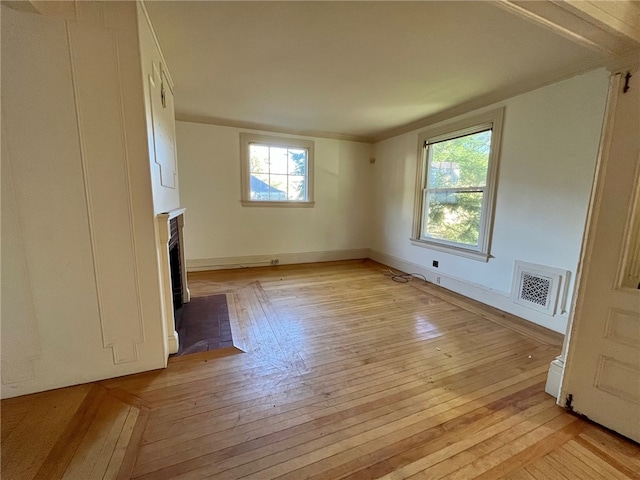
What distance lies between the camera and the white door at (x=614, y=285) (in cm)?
129

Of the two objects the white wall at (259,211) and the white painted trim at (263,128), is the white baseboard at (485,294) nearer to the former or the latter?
the white wall at (259,211)

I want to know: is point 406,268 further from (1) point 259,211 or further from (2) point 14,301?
(2) point 14,301

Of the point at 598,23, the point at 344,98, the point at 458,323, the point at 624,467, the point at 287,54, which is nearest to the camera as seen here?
the point at 598,23

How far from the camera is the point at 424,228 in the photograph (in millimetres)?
→ 4039

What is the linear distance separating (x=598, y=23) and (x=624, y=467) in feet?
6.63

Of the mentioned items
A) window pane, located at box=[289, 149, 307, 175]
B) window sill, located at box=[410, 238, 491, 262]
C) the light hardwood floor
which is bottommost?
the light hardwood floor

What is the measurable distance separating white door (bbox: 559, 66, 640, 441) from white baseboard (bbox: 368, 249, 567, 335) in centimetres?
121

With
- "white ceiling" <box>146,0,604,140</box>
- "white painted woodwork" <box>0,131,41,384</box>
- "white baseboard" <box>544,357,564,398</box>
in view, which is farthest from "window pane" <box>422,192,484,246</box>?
"white painted woodwork" <box>0,131,41,384</box>

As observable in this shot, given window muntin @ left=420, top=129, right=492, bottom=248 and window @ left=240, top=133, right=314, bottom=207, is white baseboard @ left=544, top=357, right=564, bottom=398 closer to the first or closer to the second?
window muntin @ left=420, top=129, right=492, bottom=248

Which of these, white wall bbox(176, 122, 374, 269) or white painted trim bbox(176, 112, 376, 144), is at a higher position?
white painted trim bbox(176, 112, 376, 144)

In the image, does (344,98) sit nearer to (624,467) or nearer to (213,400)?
(213,400)

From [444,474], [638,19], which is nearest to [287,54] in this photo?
[638,19]

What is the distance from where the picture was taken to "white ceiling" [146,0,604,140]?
65.4 inches

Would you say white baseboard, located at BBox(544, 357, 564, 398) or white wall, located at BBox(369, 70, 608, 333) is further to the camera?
white wall, located at BBox(369, 70, 608, 333)
